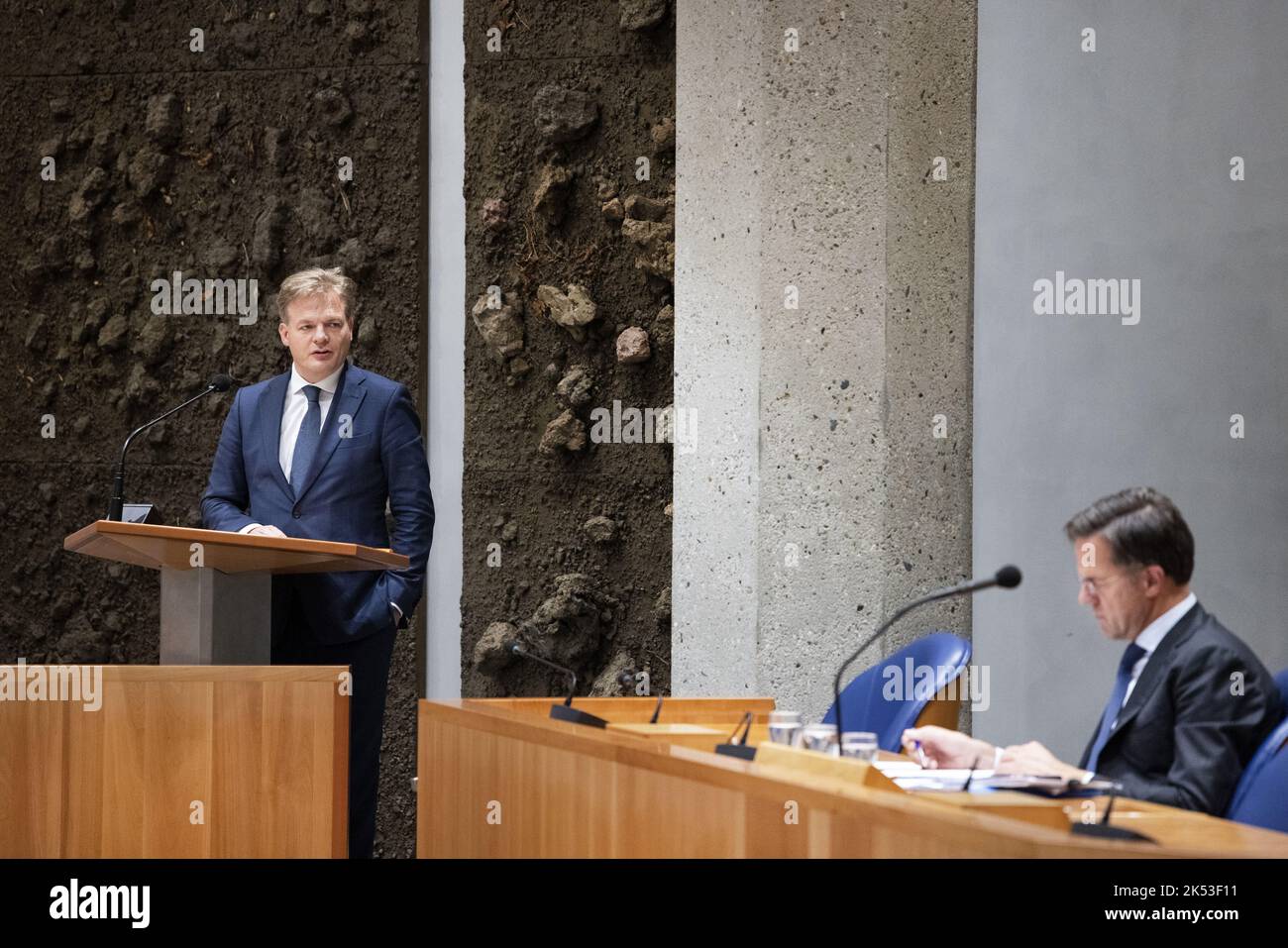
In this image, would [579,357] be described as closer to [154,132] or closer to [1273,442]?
[154,132]

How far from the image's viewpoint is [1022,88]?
4312 mm

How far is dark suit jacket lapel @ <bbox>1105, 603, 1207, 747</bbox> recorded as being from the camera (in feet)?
7.64

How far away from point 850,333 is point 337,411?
1465 millimetres

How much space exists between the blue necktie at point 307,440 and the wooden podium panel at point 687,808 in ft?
2.56

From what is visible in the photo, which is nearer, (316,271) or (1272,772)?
(1272,772)

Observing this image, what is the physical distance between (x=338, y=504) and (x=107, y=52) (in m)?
2.58

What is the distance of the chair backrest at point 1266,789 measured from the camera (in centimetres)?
190

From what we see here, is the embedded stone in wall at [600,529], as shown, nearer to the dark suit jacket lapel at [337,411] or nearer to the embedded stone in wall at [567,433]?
the embedded stone in wall at [567,433]

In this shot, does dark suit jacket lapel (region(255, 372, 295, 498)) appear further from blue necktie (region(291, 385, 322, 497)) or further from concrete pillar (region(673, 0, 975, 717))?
concrete pillar (region(673, 0, 975, 717))

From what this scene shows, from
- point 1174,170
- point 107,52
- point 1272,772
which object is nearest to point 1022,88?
point 1174,170

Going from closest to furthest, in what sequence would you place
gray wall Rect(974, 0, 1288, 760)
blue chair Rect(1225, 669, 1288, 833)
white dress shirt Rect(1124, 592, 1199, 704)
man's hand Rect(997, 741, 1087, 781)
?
blue chair Rect(1225, 669, 1288, 833) < man's hand Rect(997, 741, 1087, 781) < white dress shirt Rect(1124, 592, 1199, 704) < gray wall Rect(974, 0, 1288, 760)

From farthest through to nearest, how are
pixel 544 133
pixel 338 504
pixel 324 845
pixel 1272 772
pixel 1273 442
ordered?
pixel 544 133 < pixel 1273 442 < pixel 338 504 < pixel 324 845 < pixel 1272 772

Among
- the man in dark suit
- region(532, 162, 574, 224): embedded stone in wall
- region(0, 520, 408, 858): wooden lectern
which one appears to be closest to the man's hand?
the man in dark suit

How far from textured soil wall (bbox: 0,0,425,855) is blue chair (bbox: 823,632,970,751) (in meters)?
2.11
